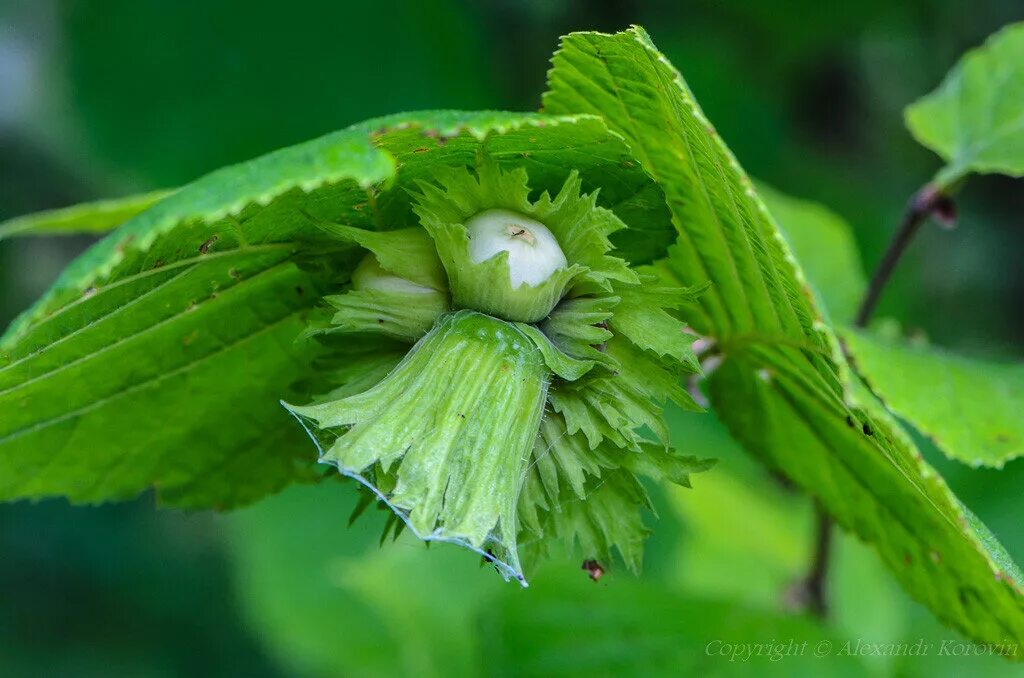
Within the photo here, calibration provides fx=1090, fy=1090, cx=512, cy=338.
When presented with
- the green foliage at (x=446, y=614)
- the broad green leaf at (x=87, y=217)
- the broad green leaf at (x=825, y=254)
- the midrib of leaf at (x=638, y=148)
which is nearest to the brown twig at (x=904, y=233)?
the broad green leaf at (x=825, y=254)

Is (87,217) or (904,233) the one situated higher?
(87,217)

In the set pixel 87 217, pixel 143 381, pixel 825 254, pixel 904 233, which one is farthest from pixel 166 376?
pixel 825 254

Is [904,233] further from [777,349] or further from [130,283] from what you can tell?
[130,283]

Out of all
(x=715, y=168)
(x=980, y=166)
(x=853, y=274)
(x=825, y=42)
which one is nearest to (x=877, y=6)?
(x=825, y=42)

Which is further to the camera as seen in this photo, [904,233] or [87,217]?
[904,233]

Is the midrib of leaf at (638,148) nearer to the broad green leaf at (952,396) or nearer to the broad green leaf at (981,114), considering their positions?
the broad green leaf at (952,396)

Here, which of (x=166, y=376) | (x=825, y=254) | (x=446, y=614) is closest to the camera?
(x=166, y=376)

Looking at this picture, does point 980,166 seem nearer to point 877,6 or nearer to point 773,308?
point 773,308
